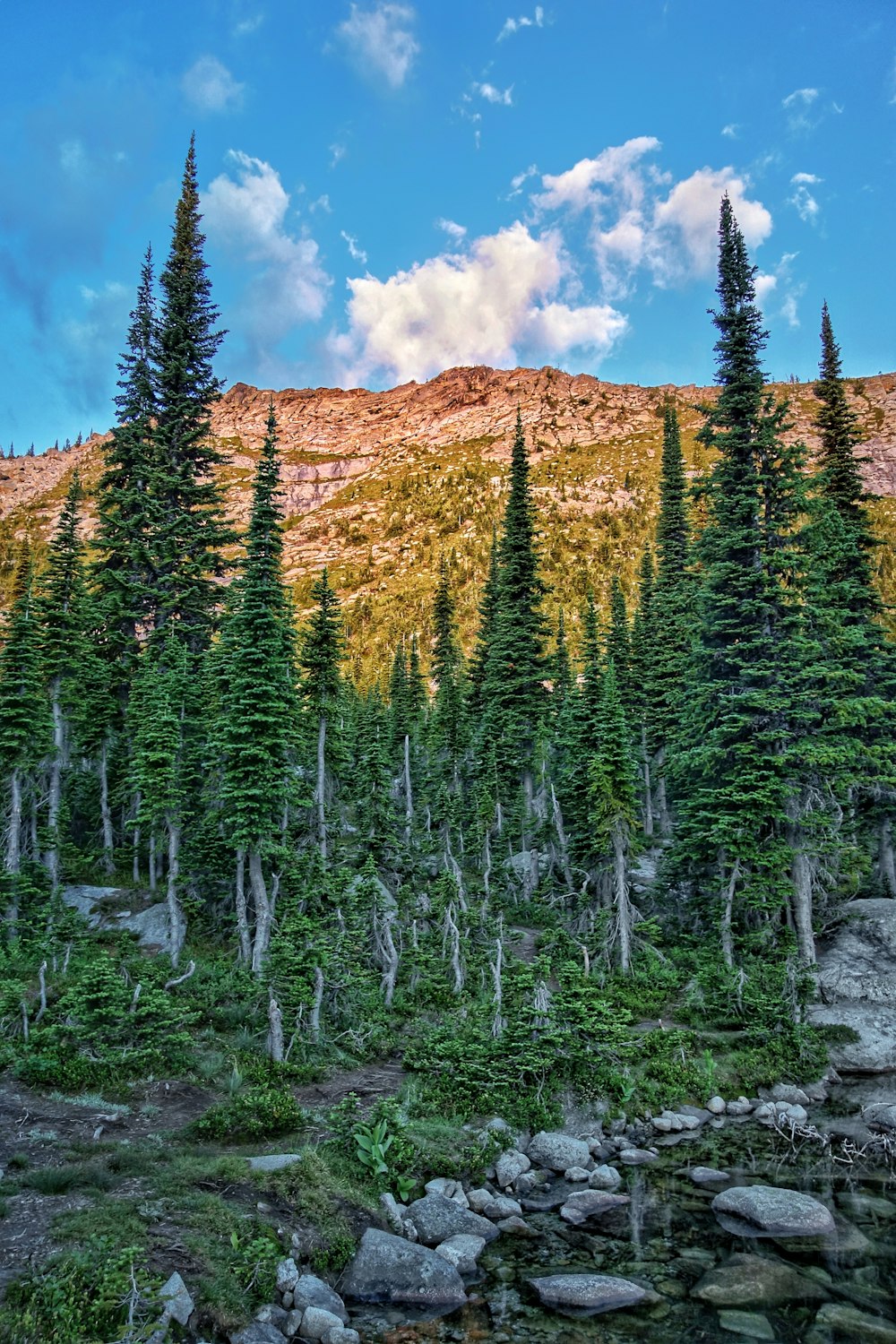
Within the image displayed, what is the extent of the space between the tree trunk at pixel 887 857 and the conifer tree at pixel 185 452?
30143 millimetres

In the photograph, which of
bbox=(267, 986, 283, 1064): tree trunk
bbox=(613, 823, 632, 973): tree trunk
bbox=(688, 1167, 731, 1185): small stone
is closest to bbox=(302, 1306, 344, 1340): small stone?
bbox=(688, 1167, 731, 1185): small stone

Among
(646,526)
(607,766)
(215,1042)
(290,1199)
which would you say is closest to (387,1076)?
(215,1042)

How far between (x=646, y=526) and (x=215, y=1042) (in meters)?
114

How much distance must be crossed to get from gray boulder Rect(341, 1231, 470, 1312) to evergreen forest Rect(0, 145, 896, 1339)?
190cm

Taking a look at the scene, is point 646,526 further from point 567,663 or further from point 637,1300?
point 637,1300

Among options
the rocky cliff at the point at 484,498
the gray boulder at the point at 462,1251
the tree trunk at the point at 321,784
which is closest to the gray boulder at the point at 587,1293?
the gray boulder at the point at 462,1251

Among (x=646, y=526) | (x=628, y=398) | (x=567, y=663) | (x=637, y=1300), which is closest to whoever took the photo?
(x=637, y=1300)

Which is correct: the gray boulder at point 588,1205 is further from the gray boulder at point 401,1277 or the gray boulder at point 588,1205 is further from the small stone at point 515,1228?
the gray boulder at point 401,1277

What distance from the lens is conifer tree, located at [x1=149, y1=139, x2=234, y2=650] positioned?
32.0m

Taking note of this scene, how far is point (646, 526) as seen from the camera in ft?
389

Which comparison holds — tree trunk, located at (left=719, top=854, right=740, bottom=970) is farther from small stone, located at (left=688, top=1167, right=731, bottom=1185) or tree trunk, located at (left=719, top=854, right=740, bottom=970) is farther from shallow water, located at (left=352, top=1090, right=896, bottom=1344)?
small stone, located at (left=688, top=1167, right=731, bottom=1185)

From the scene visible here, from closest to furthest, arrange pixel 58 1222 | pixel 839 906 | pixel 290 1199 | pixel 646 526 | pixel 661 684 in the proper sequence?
pixel 58 1222, pixel 290 1199, pixel 839 906, pixel 661 684, pixel 646 526

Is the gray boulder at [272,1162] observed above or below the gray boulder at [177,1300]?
below

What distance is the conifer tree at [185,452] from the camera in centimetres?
3198
